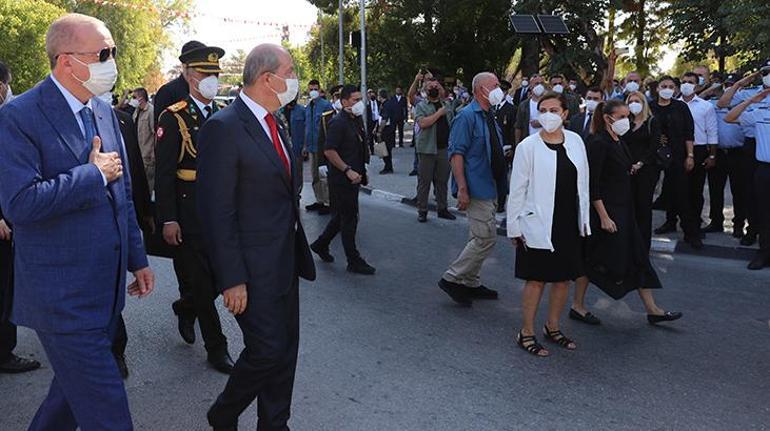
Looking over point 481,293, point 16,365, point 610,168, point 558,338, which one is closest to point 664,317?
point 558,338

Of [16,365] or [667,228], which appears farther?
[667,228]

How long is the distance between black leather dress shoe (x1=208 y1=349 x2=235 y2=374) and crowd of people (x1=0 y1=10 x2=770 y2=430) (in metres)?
0.02

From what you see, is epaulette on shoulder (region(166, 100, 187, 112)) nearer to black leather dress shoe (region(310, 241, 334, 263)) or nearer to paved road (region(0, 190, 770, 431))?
paved road (region(0, 190, 770, 431))

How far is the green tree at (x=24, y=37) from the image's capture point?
34.7m

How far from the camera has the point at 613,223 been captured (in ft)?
16.9

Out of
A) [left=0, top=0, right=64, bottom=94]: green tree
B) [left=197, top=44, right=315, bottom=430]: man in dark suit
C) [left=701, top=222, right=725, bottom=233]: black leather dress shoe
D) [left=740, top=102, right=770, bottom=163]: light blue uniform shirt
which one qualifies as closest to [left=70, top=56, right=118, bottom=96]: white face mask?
[left=197, top=44, right=315, bottom=430]: man in dark suit

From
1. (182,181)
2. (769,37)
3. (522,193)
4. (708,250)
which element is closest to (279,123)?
(182,181)

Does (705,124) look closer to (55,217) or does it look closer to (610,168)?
(610,168)

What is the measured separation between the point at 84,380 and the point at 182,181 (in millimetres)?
1959

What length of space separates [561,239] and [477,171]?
1255mm

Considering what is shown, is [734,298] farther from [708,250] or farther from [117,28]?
[117,28]

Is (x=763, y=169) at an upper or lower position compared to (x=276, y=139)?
lower

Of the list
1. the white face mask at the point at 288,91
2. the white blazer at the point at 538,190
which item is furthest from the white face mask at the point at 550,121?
the white face mask at the point at 288,91

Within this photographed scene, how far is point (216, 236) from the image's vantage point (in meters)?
3.03
